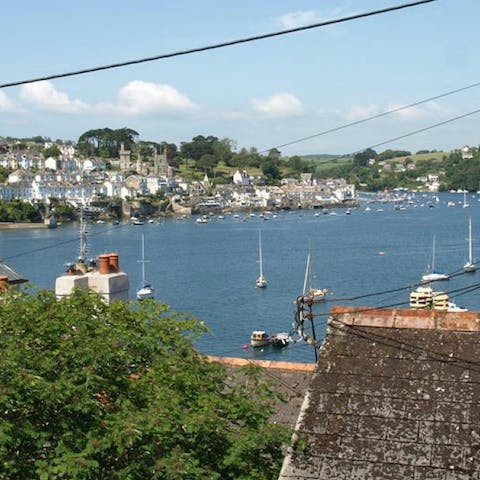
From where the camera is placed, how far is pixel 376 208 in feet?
472

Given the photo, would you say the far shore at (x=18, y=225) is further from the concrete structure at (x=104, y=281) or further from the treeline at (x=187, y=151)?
the concrete structure at (x=104, y=281)

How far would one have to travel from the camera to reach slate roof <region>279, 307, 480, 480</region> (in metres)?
4.44

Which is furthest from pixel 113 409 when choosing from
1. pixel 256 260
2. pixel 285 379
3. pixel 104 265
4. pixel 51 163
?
pixel 51 163

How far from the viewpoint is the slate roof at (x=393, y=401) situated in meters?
4.44

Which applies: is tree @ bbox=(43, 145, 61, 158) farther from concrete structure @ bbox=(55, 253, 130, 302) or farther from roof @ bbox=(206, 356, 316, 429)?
roof @ bbox=(206, 356, 316, 429)

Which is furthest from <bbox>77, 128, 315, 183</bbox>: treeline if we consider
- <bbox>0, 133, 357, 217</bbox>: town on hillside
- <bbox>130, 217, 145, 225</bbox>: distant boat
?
<bbox>130, 217, 145, 225</bbox>: distant boat

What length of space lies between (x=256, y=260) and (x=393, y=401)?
200 ft

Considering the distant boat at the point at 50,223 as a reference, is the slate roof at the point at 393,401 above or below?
above

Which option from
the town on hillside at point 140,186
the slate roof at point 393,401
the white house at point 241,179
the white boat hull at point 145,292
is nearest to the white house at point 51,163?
the town on hillside at point 140,186

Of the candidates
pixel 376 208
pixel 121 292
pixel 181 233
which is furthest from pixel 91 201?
pixel 121 292

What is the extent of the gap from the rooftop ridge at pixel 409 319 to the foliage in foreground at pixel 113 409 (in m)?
0.71

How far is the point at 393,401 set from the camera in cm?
470

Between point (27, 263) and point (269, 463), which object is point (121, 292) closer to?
point (269, 463)

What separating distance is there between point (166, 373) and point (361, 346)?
4.18 feet
